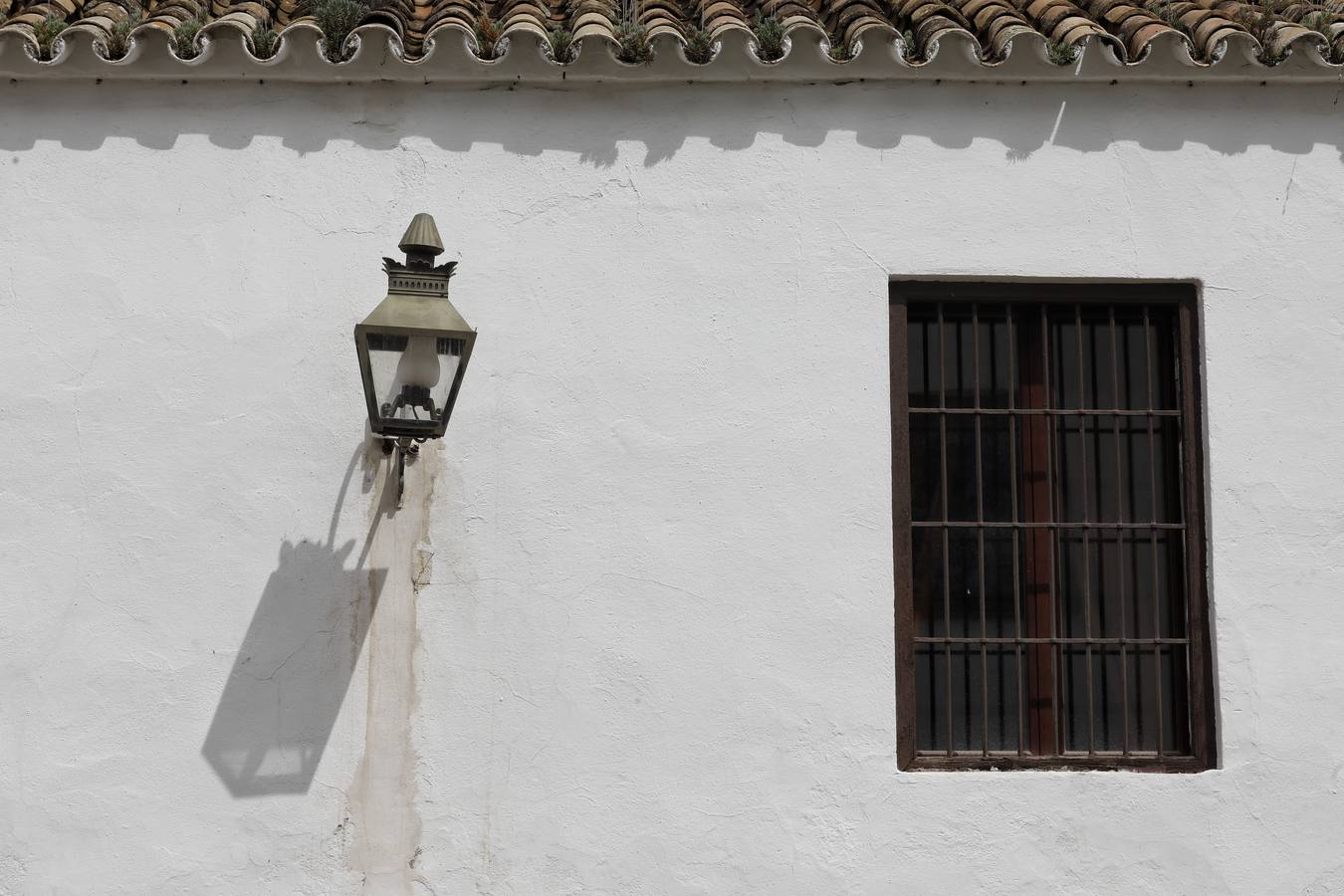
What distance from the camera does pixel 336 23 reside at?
190 inches

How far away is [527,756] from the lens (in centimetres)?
459

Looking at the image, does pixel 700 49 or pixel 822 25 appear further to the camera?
pixel 822 25

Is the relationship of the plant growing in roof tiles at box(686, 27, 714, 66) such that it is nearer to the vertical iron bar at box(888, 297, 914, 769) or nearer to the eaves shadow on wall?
the eaves shadow on wall

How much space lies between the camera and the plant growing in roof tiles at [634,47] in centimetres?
477

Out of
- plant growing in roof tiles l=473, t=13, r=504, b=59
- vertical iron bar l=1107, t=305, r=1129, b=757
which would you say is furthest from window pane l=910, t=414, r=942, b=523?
plant growing in roof tiles l=473, t=13, r=504, b=59

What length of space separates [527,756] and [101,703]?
53.7 inches

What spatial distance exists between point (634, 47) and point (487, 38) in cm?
50

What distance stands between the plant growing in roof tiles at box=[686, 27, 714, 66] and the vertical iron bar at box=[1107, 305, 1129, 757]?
→ 163 centimetres

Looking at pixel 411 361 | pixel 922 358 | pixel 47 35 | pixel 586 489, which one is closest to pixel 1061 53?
pixel 922 358

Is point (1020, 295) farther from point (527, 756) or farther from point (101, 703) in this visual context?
point (101, 703)

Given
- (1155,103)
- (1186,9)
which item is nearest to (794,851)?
(1155,103)

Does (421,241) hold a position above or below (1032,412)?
above

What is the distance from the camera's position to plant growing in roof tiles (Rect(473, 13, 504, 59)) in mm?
4766

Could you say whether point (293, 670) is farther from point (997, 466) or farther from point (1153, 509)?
point (1153, 509)
